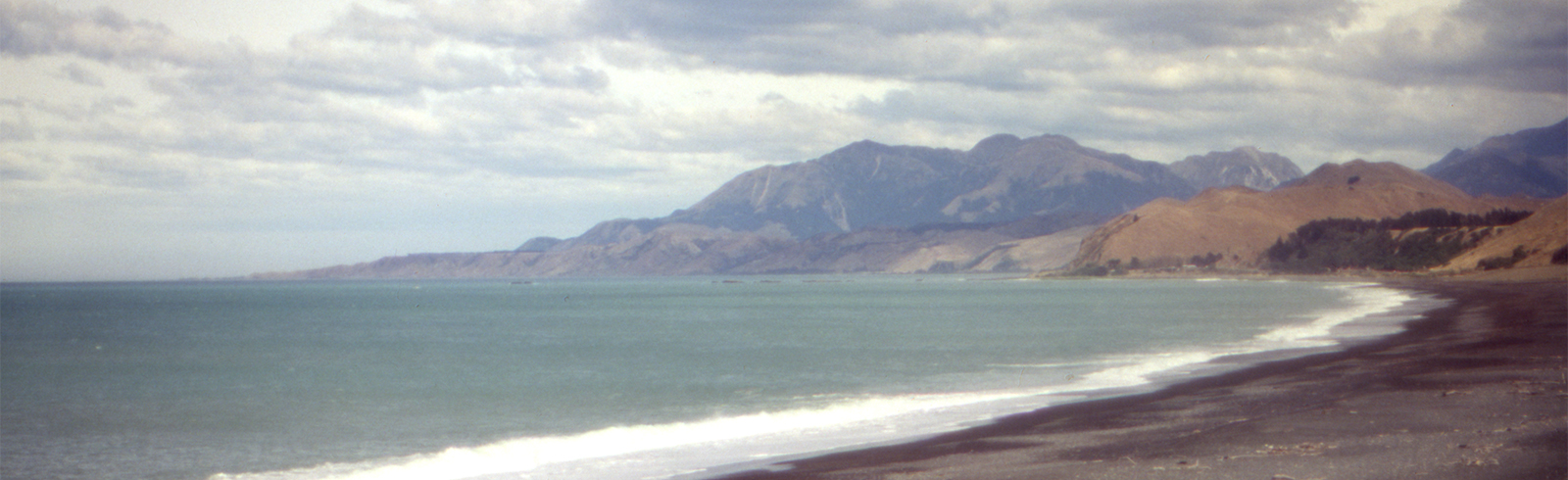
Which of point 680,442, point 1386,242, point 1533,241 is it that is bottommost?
point 680,442

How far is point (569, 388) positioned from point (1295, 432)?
2124 cm

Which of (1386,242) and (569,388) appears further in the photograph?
(1386,242)

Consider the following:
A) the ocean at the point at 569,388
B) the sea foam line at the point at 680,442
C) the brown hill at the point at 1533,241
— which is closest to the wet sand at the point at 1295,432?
the sea foam line at the point at 680,442

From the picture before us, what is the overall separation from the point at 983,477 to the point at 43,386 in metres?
35.2

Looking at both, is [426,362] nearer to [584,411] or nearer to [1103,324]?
[584,411]

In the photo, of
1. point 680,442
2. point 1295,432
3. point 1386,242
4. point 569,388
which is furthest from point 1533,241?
point 680,442

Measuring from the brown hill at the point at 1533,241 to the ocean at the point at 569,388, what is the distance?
1371 inches

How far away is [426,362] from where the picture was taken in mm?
43000

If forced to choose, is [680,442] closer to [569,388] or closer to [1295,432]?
[1295,432]

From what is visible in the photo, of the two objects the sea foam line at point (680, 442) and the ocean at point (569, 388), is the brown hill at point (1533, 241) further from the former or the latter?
the sea foam line at point (680, 442)

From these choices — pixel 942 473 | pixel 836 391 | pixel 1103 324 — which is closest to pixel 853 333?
pixel 1103 324

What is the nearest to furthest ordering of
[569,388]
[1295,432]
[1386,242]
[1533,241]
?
[1295,432], [569,388], [1533,241], [1386,242]

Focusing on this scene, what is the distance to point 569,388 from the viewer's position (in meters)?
31.0

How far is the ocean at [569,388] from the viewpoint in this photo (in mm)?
18641
